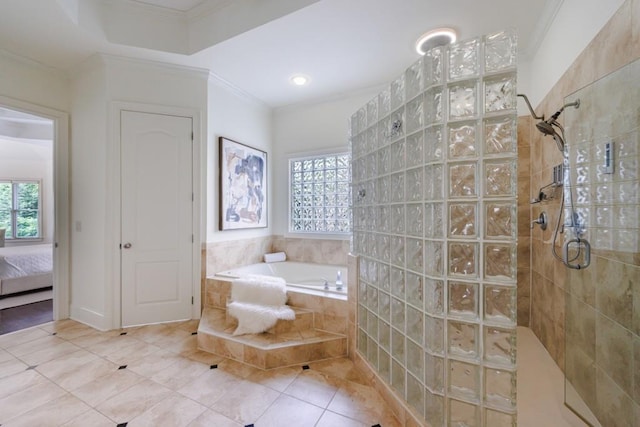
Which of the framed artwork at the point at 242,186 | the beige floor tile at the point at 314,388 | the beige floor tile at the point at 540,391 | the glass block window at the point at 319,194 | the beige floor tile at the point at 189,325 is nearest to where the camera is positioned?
the beige floor tile at the point at 540,391

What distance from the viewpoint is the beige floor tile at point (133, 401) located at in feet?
4.90

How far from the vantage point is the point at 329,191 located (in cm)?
355

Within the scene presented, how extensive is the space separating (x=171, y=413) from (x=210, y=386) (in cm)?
27

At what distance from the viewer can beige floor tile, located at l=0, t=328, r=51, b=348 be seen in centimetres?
231

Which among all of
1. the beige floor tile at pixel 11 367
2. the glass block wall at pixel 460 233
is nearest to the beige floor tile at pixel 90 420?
the beige floor tile at pixel 11 367

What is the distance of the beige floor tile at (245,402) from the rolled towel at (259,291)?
70 centimetres

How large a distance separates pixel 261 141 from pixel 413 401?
10.9 ft

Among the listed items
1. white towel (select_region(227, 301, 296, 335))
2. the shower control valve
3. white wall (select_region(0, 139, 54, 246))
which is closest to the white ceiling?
the shower control valve

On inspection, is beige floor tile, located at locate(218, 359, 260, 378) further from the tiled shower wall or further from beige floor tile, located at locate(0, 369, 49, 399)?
the tiled shower wall

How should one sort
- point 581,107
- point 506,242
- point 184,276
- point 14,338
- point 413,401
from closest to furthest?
point 506,242 < point 413,401 < point 581,107 < point 14,338 < point 184,276

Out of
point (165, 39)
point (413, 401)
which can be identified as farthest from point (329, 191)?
point (413, 401)

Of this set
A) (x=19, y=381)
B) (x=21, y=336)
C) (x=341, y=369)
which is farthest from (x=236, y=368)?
(x=21, y=336)

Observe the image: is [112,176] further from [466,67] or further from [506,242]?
[506,242]

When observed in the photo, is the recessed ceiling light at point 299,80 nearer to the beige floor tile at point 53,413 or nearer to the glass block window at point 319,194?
the glass block window at point 319,194
